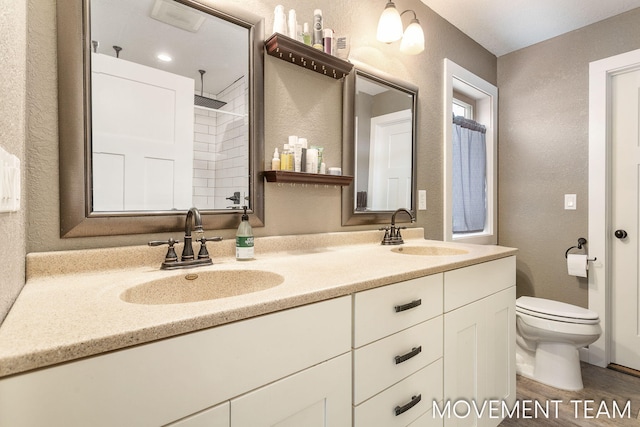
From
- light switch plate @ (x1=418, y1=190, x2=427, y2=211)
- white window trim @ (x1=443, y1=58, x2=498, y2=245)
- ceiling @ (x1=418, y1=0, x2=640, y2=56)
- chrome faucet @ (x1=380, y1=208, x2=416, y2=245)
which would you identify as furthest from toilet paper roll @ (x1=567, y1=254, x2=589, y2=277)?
ceiling @ (x1=418, y1=0, x2=640, y2=56)

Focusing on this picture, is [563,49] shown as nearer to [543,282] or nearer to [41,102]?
[543,282]

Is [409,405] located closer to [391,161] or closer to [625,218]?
[391,161]

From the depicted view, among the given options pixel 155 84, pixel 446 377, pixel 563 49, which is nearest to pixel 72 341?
pixel 155 84

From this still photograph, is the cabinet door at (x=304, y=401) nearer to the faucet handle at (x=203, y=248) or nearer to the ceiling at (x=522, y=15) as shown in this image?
the faucet handle at (x=203, y=248)

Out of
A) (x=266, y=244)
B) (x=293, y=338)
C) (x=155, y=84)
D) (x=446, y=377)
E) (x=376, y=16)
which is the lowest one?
(x=446, y=377)

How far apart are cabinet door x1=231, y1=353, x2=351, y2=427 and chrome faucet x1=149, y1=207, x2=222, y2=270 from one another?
0.50 meters

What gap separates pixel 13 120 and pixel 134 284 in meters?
0.45

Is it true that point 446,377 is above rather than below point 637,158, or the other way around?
below

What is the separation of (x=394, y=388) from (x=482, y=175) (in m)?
2.21

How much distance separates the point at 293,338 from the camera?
2.27ft

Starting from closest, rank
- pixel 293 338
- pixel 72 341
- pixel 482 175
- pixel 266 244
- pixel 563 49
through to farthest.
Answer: pixel 72 341, pixel 293 338, pixel 266 244, pixel 563 49, pixel 482 175

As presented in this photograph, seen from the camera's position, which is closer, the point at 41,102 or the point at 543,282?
the point at 41,102

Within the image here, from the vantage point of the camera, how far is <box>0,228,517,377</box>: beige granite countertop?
46 cm

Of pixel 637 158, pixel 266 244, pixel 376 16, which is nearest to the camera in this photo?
pixel 266 244
